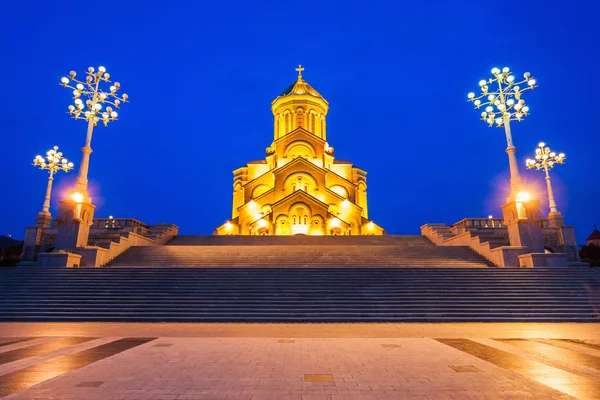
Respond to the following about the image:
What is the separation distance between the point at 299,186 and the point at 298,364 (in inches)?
1418

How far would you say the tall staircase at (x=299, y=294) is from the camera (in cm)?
1033

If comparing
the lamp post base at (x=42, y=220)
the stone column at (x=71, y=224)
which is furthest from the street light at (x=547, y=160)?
the lamp post base at (x=42, y=220)

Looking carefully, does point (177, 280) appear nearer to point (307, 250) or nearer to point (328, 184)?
point (307, 250)

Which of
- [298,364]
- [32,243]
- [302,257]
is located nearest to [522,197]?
[302,257]

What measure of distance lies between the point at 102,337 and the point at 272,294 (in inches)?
222

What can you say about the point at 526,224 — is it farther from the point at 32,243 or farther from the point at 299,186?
the point at 32,243

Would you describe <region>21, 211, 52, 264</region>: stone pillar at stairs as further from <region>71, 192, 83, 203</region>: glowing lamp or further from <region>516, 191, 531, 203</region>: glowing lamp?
<region>516, 191, 531, 203</region>: glowing lamp

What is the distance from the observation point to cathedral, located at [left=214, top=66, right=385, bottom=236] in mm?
34938

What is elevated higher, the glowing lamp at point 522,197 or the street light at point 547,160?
the street light at point 547,160

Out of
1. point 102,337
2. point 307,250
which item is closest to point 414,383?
point 102,337

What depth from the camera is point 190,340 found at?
6.75 m

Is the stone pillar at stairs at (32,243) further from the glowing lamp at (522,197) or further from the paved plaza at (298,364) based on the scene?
the glowing lamp at (522,197)

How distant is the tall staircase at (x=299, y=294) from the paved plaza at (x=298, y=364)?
2376 mm

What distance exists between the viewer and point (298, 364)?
478cm
